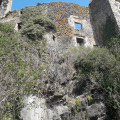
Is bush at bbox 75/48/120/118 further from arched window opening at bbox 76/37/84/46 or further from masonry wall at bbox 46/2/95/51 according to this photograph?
arched window opening at bbox 76/37/84/46

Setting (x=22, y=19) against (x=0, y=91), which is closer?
(x=0, y=91)

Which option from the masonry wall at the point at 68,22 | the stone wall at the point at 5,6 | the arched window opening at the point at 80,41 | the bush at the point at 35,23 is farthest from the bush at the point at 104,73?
the stone wall at the point at 5,6

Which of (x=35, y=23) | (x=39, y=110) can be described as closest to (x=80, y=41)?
(x=35, y=23)

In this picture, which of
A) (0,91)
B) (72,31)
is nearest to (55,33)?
(72,31)

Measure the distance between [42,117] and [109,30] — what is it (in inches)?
348

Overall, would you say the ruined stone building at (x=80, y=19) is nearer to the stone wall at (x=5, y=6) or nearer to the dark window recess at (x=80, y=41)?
the dark window recess at (x=80, y=41)

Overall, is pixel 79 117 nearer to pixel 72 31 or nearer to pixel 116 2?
pixel 72 31

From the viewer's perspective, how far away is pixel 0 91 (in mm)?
4883

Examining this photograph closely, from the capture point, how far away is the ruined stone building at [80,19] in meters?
12.5

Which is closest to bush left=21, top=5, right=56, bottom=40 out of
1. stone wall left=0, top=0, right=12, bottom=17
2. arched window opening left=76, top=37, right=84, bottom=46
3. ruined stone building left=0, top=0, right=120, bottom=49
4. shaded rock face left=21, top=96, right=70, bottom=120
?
ruined stone building left=0, top=0, right=120, bottom=49

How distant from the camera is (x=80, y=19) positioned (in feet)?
46.0

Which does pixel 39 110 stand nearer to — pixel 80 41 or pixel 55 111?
pixel 55 111

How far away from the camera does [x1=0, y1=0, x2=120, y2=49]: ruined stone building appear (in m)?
12.5

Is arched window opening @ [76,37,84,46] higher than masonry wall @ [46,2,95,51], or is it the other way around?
masonry wall @ [46,2,95,51]
